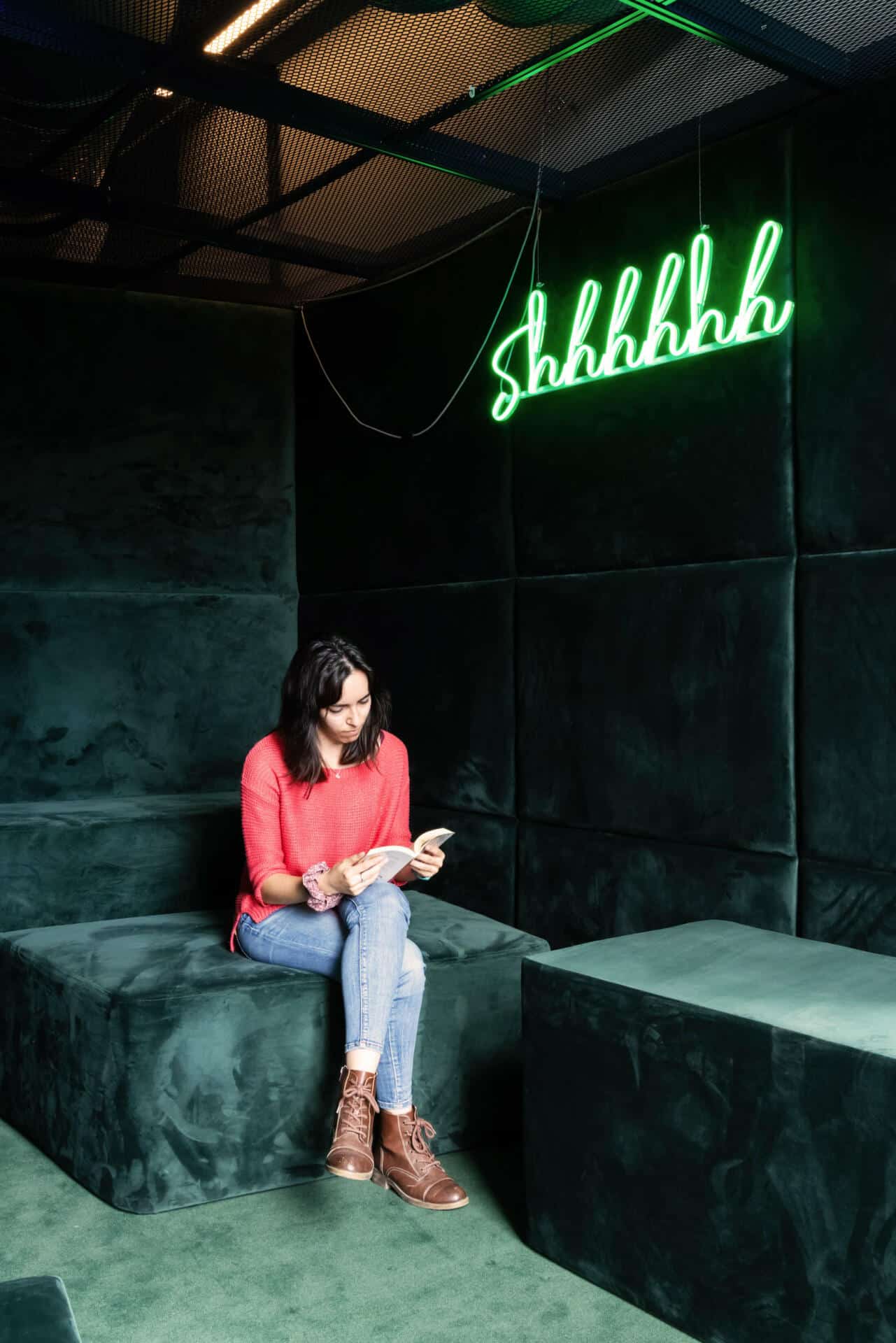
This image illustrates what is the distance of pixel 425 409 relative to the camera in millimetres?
4148

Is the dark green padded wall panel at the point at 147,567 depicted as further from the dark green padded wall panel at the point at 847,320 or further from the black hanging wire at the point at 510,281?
the dark green padded wall panel at the point at 847,320

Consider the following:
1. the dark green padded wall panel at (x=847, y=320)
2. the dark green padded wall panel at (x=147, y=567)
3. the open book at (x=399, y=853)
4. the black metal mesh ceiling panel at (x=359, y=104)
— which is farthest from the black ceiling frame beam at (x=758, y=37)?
the dark green padded wall panel at (x=147, y=567)

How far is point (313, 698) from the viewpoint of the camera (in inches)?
113

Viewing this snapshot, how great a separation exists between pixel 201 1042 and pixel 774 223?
93.1 inches

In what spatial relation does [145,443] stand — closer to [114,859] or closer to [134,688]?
[134,688]

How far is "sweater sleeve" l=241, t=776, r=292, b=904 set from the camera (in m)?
2.85

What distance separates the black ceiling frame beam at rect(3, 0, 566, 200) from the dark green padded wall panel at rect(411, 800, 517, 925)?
1.92 meters

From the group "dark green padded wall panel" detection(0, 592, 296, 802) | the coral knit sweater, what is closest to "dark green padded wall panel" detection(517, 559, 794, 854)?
the coral knit sweater

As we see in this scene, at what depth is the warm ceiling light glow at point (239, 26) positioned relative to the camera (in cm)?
260

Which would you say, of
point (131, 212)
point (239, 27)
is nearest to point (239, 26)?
point (239, 27)

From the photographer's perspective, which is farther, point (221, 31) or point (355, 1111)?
point (221, 31)

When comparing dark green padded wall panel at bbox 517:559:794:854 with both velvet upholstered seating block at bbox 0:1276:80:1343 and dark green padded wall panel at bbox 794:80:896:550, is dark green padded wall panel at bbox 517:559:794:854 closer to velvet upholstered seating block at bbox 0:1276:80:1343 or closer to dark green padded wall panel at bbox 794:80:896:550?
dark green padded wall panel at bbox 794:80:896:550

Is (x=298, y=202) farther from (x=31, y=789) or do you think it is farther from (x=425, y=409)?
(x=31, y=789)

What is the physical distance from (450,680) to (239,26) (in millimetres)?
2039
